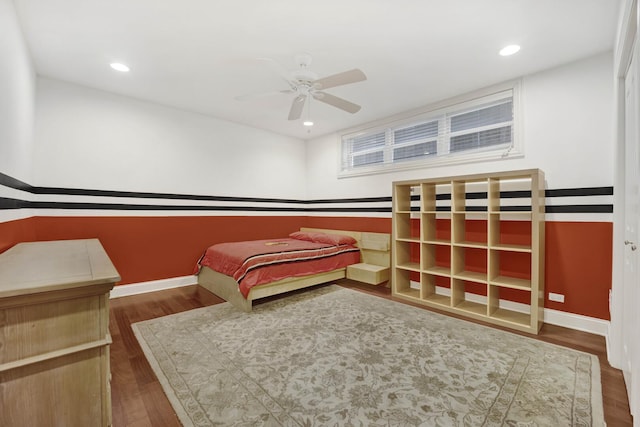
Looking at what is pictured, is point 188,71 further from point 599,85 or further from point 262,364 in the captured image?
point 599,85

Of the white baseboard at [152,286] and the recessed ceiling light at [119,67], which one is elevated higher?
the recessed ceiling light at [119,67]

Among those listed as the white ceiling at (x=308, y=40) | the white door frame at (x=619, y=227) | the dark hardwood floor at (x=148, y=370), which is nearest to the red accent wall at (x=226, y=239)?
the dark hardwood floor at (x=148, y=370)

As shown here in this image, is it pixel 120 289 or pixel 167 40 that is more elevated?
pixel 167 40

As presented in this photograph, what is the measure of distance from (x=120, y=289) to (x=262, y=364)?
284 cm

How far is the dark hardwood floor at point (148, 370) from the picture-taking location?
66.9 inches

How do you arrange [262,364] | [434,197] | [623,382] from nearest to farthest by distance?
1. [623,382]
2. [262,364]
3. [434,197]

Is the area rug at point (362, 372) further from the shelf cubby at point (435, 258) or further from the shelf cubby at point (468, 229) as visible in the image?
the shelf cubby at point (468, 229)

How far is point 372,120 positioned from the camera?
16.1 ft

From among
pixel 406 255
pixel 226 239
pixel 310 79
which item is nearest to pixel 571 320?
pixel 406 255

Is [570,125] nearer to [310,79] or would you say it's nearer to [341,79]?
[341,79]

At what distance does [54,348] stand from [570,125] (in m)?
4.44

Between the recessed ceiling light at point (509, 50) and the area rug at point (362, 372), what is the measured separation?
111 inches

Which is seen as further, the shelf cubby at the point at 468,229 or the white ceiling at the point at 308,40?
→ the shelf cubby at the point at 468,229

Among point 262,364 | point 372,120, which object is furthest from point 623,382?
point 372,120
